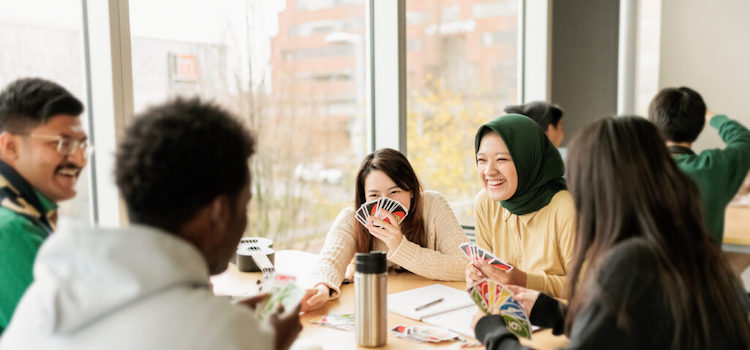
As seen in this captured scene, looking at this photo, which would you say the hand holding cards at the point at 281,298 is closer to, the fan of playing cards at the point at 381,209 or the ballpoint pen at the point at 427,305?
the ballpoint pen at the point at 427,305

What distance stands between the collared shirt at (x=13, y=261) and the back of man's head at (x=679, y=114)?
317 centimetres

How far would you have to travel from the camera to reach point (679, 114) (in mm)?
3352

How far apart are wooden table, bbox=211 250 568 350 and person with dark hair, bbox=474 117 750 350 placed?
267mm

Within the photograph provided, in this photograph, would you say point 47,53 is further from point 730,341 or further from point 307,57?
point 730,341

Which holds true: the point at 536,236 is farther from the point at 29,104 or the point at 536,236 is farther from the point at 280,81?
the point at 29,104

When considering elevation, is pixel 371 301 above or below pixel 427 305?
above

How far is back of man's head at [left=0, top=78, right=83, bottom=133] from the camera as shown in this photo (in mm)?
1442

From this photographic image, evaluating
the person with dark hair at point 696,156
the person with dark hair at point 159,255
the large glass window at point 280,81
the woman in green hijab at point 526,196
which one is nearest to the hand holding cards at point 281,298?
the person with dark hair at point 159,255

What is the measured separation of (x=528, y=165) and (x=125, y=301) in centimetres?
185

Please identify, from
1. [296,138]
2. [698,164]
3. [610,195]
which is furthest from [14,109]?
[698,164]

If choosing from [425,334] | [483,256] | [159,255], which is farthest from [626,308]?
[159,255]

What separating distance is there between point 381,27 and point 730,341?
288 cm

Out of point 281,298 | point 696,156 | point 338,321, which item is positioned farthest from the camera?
point 696,156

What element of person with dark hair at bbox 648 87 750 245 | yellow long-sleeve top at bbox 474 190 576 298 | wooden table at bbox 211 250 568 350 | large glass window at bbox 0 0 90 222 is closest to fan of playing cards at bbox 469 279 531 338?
wooden table at bbox 211 250 568 350
